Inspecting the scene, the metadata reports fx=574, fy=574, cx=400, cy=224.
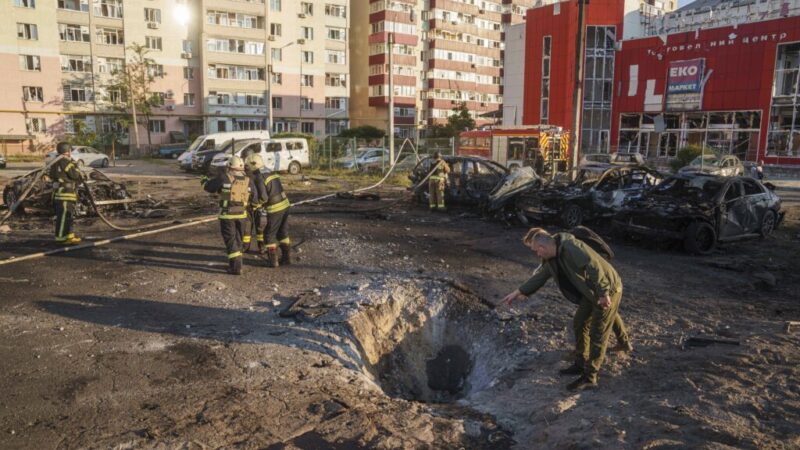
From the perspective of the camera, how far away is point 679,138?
40906 mm

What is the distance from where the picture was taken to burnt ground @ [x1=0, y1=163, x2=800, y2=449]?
442 cm

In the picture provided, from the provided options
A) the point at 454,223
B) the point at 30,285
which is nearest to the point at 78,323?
the point at 30,285

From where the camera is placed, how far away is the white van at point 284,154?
26.3m

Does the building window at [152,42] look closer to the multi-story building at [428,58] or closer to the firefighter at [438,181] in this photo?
the multi-story building at [428,58]

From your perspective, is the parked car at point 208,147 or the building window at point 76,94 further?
the building window at point 76,94

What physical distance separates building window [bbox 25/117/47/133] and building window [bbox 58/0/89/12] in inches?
372

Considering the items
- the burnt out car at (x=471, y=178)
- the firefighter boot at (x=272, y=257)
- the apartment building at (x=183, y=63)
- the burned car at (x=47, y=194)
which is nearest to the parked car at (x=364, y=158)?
the burnt out car at (x=471, y=178)

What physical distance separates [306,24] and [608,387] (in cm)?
5771

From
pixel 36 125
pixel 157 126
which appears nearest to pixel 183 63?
pixel 157 126

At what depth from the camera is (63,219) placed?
10.3 metres

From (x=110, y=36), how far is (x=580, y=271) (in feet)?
177

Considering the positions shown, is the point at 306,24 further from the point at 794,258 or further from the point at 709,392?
the point at 709,392

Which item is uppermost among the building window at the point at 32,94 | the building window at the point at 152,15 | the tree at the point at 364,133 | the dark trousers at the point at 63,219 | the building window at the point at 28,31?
the building window at the point at 152,15

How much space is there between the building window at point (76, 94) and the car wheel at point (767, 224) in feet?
168
